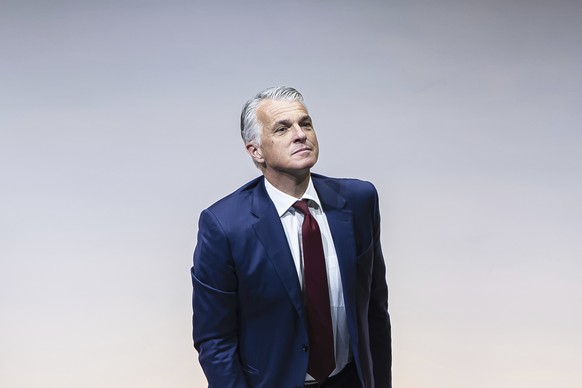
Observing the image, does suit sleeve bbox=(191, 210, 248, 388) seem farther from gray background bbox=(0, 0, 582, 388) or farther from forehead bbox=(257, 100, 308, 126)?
gray background bbox=(0, 0, 582, 388)

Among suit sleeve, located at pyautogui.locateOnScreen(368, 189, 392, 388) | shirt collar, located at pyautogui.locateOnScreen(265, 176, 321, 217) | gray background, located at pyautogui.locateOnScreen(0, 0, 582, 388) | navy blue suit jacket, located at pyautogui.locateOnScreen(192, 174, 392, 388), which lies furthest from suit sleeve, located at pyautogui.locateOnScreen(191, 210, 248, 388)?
gray background, located at pyautogui.locateOnScreen(0, 0, 582, 388)

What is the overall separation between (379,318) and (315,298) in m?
0.31

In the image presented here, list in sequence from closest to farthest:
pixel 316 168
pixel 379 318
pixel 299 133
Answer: pixel 299 133, pixel 379 318, pixel 316 168

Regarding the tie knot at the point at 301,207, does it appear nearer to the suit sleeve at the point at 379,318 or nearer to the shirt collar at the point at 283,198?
the shirt collar at the point at 283,198

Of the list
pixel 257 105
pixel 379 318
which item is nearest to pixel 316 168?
pixel 379 318

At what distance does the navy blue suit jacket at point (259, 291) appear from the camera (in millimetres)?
1876

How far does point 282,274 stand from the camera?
1868 mm

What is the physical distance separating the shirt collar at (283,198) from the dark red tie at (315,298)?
2cm

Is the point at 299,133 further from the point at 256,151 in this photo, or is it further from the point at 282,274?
the point at 282,274
